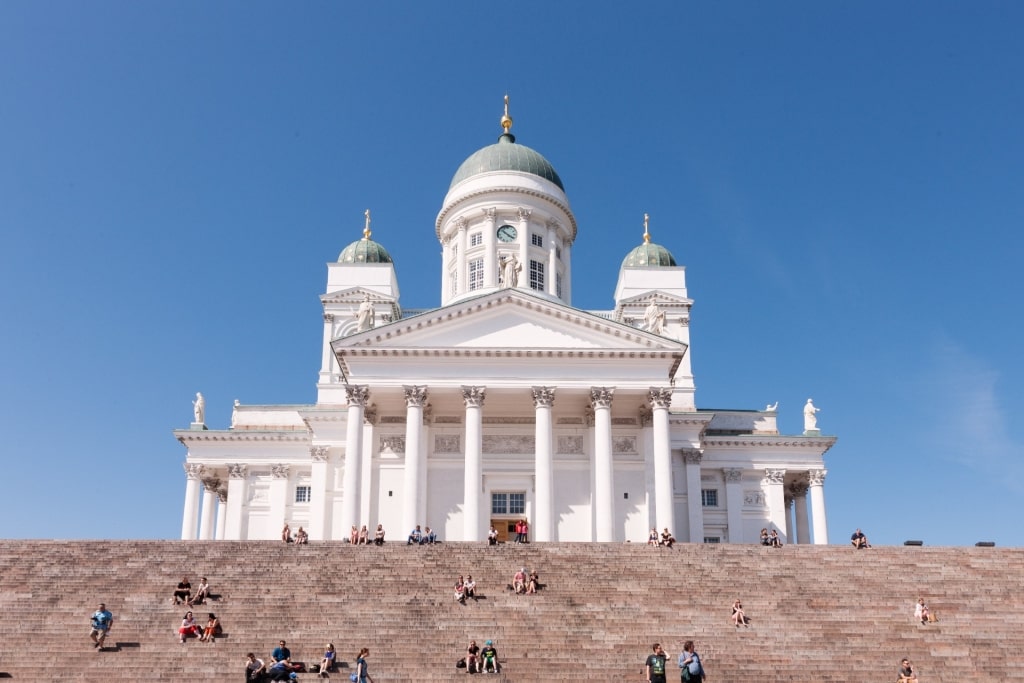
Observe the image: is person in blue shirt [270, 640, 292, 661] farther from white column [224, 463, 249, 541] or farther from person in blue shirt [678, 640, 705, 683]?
white column [224, 463, 249, 541]

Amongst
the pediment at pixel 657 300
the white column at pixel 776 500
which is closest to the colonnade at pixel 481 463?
the white column at pixel 776 500

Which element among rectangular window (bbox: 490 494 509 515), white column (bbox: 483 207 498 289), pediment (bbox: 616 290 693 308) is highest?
white column (bbox: 483 207 498 289)

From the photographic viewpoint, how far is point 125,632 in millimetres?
23844

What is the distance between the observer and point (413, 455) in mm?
37438

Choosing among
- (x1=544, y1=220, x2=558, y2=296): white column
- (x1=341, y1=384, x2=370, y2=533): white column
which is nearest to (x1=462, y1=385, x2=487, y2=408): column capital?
(x1=341, y1=384, x2=370, y2=533): white column

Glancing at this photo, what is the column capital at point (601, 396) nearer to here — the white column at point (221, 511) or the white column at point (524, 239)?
the white column at point (524, 239)

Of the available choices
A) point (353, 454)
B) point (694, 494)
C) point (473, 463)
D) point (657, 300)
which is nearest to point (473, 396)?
point (473, 463)

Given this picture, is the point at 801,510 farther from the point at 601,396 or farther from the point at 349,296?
the point at 349,296

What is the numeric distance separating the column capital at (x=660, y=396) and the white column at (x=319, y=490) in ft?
52.8

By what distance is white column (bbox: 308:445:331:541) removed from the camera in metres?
44.1

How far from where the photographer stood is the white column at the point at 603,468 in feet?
120

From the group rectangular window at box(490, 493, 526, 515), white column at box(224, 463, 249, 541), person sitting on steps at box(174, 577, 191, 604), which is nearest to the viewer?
person sitting on steps at box(174, 577, 191, 604)

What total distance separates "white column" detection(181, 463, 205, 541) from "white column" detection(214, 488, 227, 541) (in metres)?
1.28

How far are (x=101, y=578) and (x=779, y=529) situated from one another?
31.2m
